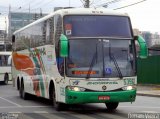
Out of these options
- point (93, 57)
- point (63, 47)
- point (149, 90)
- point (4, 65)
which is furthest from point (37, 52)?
point (4, 65)

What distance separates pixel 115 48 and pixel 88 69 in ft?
3.85

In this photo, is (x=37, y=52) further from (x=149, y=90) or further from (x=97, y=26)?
(x=149, y=90)

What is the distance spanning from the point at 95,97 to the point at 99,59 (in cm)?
123

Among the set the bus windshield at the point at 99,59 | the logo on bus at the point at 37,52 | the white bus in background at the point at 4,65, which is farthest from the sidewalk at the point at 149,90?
the bus windshield at the point at 99,59

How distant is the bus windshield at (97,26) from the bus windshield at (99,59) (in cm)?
26

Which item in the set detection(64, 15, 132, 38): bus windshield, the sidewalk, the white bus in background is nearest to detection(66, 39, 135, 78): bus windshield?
detection(64, 15, 132, 38): bus windshield

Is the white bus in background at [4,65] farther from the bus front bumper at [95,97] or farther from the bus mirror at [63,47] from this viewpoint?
the bus mirror at [63,47]

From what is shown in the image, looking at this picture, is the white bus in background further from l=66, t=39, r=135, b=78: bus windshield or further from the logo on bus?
l=66, t=39, r=135, b=78: bus windshield

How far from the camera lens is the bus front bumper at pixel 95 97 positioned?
51.8 feet

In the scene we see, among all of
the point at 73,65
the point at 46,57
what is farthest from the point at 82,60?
the point at 46,57

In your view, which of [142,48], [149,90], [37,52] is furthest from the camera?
[149,90]

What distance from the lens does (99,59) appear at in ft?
52.6

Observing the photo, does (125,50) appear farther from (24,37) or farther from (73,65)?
(24,37)

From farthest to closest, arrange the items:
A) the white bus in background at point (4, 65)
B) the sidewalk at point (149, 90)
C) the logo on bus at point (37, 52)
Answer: the white bus in background at point (4, 65) → the sidewalk at point (149, 90) → the logo on bus at point (37, 52)
